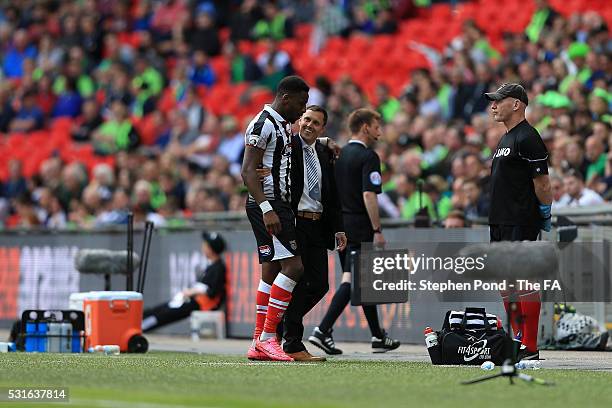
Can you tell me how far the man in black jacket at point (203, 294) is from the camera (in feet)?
58.3

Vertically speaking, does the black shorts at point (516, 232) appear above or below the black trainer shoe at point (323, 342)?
above

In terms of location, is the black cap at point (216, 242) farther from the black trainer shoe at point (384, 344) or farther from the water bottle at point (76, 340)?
the black trainer shoe at point (384, 344)

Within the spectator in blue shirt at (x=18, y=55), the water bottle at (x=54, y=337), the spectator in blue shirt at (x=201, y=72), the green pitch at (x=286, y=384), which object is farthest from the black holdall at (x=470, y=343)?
the spectator in blue shirt at (x=18, y=55)

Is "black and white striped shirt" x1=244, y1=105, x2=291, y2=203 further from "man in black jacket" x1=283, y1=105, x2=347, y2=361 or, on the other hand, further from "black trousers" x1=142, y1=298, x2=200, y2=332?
"black trousers" x1=142, y1=298, x2=200, y2=332

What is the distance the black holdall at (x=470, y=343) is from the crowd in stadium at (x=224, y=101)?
12.5ft

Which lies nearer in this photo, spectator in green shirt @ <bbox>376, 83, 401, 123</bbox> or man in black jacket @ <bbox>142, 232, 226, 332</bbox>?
man in black jacket @ <bbox>142, 232, 226, 332</bbox>

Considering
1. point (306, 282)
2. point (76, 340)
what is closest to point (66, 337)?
point (76, 340)

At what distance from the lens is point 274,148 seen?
11422 millimetres

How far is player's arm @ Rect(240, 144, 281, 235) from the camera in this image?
11.1 meters

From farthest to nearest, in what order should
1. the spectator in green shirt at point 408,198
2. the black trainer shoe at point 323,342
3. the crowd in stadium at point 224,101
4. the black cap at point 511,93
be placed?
the crowd in stadium at point 224,101 → the spectator in green shirt at point 408,198 → the black trainer shoe at point 323,342 → the black cap at point 511,93

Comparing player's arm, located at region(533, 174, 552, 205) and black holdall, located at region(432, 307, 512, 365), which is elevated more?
player's arm, located at region(533, 174, 552, 205)

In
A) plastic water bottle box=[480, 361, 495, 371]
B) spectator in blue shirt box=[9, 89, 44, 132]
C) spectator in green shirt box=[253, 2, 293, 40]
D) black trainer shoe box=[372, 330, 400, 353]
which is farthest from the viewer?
spectator in blue shirt box=[9, 89, 44, 132]

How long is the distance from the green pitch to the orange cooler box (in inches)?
82.2

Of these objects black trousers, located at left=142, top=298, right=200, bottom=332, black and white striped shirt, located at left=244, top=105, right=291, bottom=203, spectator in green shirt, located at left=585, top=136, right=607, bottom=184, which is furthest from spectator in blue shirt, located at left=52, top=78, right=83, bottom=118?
black and white striped shirt, located at left=244, top=105, right=291, bottom=203
